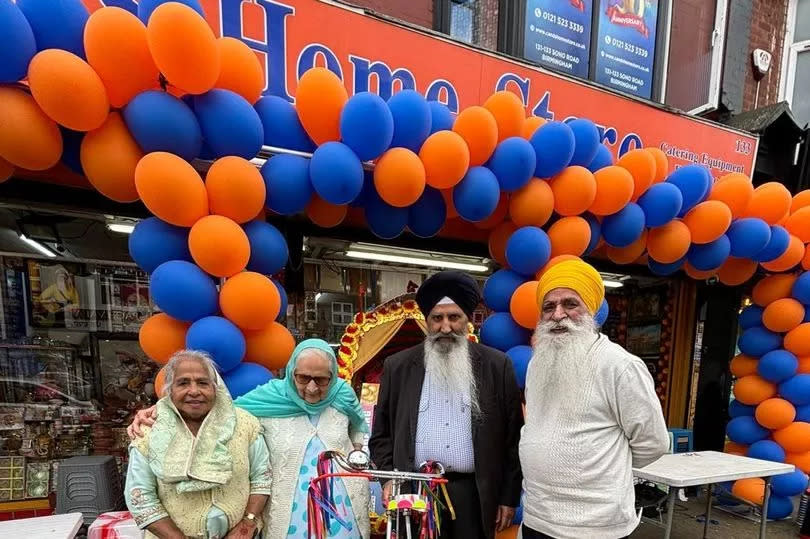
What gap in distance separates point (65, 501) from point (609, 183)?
166 inches

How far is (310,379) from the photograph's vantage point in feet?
6.61

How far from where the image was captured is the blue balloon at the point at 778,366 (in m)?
4.42

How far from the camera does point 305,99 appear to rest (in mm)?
2576

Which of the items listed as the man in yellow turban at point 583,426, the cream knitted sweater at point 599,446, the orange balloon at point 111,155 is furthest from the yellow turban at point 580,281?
the orange balloon at point 111,155

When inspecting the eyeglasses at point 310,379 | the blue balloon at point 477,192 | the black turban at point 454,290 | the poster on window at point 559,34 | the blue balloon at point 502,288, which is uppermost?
the poster on window at point 559,34

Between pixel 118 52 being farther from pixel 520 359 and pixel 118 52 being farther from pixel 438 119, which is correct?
pixel 520 359

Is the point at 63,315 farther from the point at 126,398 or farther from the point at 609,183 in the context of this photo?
the point at 609,183

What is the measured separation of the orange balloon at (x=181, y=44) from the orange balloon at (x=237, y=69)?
0.71 ft

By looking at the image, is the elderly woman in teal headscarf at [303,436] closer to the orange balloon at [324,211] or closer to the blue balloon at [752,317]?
the orange balloon at [324,211]

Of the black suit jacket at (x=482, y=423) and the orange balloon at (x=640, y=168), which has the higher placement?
the orange balloon at (x=640, y=168)

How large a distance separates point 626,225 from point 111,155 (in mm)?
3323

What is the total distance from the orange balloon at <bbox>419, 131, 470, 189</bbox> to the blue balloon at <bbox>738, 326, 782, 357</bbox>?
3.92m

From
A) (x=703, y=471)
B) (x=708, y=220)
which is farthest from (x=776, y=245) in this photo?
(x=703, y=471)

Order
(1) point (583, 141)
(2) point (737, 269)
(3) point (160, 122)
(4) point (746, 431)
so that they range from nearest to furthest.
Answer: (3) point (160, 122) < (1) point (583, 141) < (2) point (737, 269) < (4) point (746, 431)
